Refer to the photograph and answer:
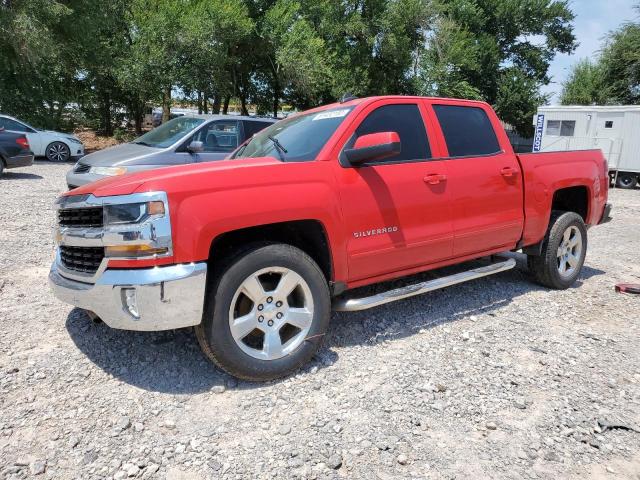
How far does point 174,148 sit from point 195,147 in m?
0.52

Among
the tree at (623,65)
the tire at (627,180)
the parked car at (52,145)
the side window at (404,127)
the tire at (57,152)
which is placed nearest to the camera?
the side window at (404,127)

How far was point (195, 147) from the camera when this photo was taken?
8016 mm

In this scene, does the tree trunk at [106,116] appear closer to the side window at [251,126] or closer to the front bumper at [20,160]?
the front bumper at [20,160]

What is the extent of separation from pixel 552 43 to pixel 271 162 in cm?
3720

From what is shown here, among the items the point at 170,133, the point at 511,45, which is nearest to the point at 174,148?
the point at 170,133

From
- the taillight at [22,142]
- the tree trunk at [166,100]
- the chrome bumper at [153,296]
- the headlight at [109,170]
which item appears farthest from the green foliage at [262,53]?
the chrome bumper at [153,296]

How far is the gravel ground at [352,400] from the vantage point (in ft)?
8.44

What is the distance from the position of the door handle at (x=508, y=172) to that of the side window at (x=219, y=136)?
556cm

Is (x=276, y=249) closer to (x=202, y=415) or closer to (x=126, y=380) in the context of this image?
(x=202, y=415)

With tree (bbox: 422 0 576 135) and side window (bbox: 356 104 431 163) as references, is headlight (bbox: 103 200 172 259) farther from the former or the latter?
tree (bbox: 422 0 576 135)

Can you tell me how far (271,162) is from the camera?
3455 mm

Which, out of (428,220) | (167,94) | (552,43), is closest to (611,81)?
(552,43)

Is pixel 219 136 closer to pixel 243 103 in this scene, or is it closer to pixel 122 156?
pixel 122 156

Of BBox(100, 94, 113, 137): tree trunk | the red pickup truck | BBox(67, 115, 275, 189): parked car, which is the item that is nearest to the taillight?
BBox(67, 115, 275, 189): parked car
